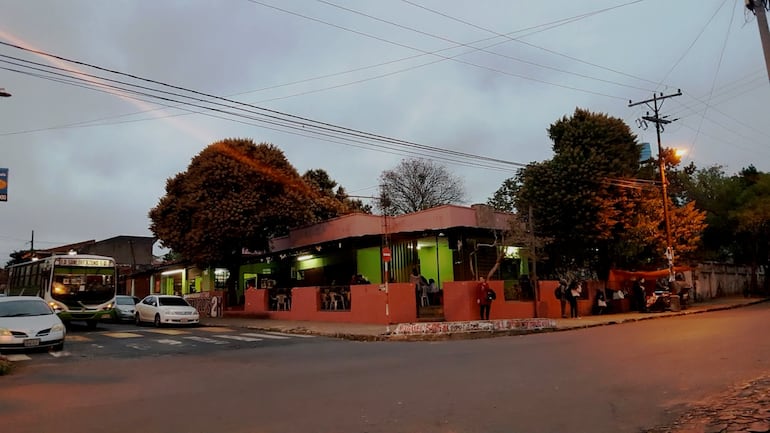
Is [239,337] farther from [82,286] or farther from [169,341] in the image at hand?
[82,286]

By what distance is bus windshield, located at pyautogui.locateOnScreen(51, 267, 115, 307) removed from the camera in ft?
76.8

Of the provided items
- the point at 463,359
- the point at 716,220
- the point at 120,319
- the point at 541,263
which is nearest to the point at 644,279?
the point at 541,263

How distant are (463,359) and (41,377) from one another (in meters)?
8.26

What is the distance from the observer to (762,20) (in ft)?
34.6

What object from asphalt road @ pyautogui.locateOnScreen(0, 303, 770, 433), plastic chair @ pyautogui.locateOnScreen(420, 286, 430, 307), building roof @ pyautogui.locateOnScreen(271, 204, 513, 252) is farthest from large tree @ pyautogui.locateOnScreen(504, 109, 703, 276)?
asphalt road @ pyautogui.locateOnScreen(0, 303, 770, 433)

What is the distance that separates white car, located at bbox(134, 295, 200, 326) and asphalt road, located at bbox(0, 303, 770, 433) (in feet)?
36.1

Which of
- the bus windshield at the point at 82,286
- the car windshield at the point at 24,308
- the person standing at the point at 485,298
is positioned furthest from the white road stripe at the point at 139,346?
the person standing at the point at 485,298

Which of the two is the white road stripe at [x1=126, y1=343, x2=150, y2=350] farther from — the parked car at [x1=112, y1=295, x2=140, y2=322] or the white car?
the parked car at [x1=112, y1=295, x2=140, y2=322]

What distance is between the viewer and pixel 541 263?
30875mm

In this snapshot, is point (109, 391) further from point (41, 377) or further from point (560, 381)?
point (560, 381)

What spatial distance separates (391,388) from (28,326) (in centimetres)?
1075

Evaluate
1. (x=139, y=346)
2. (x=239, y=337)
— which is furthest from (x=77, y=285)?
(x=139, y=346)

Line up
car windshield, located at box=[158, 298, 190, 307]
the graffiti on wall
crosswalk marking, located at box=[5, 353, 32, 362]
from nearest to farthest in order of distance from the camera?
1. crosswalk marking, located at box=[5, 353, 32, 362]
2. the graffiti on wall
3. car windshield, located at box=[158, 298, 190, 307]

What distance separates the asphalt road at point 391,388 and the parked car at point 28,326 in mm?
1733
